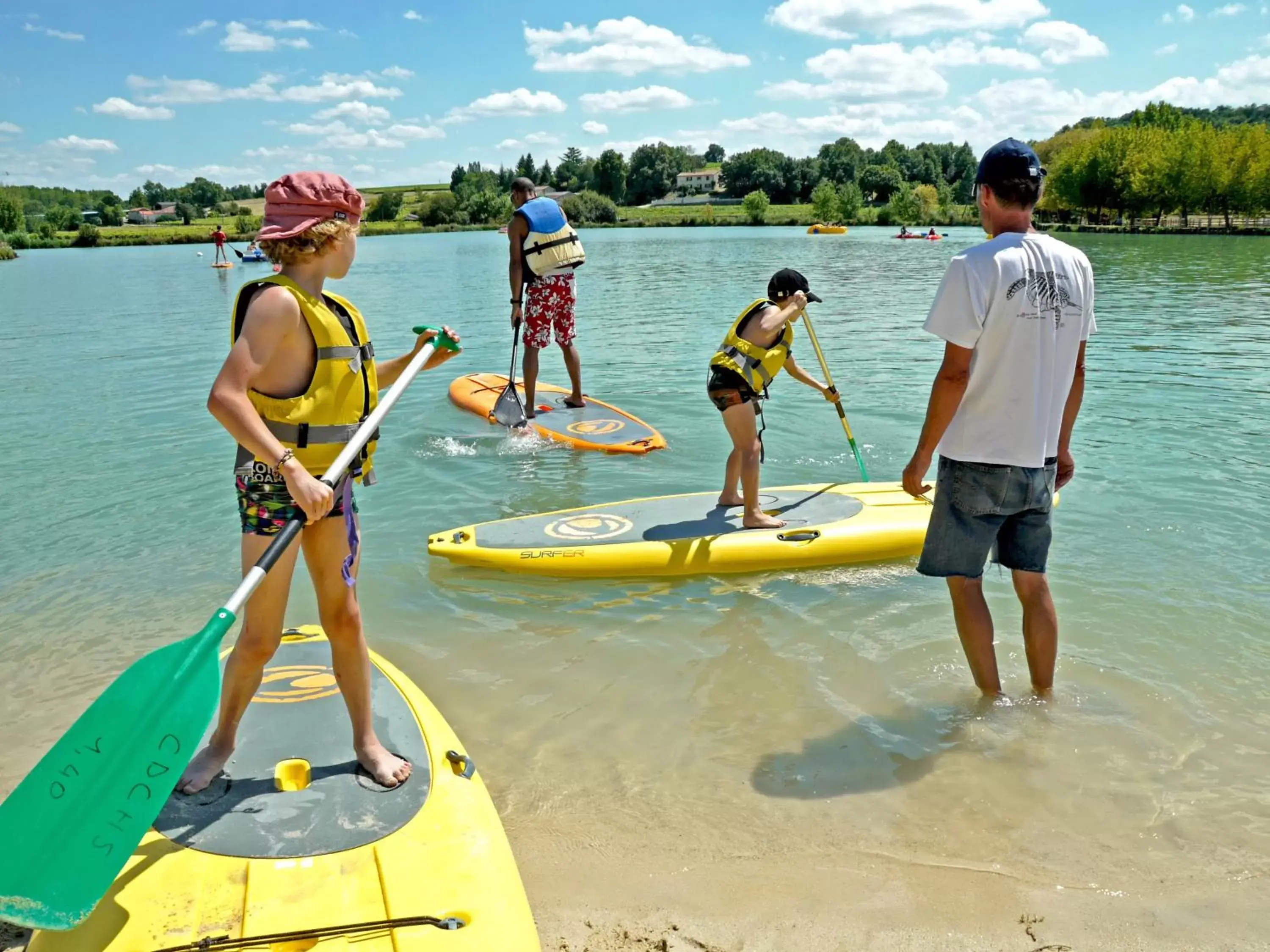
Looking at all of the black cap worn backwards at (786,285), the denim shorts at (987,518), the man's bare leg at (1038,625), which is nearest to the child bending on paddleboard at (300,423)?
the denim shorts at (987,518)

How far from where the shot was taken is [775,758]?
3.96 meters

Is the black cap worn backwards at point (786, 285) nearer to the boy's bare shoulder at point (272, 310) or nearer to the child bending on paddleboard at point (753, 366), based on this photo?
the child bending on paddleboard at point (753, 366)

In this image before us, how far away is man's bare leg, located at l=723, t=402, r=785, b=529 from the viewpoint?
623 centimetres

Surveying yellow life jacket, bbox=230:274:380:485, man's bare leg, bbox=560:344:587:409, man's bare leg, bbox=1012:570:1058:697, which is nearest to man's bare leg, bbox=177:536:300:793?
yellow life jacket, bbox=230:274:380:485

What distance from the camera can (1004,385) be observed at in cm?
351

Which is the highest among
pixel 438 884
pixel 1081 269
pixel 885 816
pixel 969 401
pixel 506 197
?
pixel 506 197

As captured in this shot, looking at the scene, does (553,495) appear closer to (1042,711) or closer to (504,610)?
(504,610)

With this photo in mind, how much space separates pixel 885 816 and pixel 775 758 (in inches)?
22.1

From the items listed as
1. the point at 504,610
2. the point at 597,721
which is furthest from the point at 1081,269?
the point at 504,610

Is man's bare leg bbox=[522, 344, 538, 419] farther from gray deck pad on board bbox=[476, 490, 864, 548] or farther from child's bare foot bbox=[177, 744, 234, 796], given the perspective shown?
child's bare foot bbox=[177, 744, 234, 796]

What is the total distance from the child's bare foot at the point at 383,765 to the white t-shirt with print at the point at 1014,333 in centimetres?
234

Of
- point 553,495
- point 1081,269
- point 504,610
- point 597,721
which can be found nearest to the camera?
point 1081,269

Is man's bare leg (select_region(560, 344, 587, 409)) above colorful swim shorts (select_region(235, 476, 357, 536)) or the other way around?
the other way around

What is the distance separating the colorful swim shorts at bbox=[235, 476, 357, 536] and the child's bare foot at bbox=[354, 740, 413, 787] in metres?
0.82
